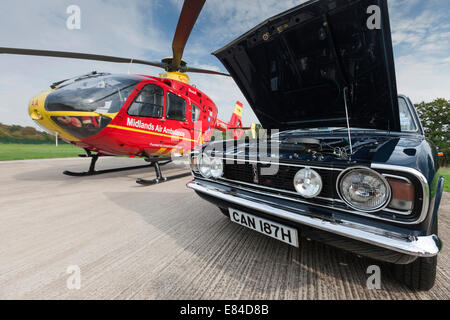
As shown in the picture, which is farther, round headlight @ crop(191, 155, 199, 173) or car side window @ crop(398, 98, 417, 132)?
round headlight @ crop(191, 155, 199, 173)

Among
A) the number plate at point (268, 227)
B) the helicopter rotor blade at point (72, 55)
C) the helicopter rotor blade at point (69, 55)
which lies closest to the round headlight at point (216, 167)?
the number plate at point (268, 227)

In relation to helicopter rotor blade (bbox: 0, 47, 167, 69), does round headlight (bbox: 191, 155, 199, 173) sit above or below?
below

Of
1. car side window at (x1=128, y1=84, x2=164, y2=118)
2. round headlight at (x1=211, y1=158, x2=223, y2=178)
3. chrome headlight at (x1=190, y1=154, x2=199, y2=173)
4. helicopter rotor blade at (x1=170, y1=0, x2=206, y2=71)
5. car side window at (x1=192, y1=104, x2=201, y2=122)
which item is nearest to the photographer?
round headlight at (x1=211, y1=158, x2=223, y2=178)

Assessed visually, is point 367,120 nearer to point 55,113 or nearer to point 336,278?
point 336,278

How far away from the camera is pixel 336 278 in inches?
50.9

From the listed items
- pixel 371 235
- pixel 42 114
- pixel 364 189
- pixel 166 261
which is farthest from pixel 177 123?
pixel 371 235

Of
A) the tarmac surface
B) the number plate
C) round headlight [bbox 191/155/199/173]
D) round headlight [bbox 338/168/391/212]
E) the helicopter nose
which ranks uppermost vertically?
the helicopter nose

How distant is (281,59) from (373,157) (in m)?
1.69

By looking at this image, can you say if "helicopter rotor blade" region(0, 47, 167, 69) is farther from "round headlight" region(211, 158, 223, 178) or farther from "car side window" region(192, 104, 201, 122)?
"round headlight" region(211, 158, 223, 178)

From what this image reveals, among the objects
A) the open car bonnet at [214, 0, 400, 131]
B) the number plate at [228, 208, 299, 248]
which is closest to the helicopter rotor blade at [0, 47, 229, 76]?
the open car bonnet at [214, 0, 400, 131]

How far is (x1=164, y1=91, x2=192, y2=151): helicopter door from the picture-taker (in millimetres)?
4660

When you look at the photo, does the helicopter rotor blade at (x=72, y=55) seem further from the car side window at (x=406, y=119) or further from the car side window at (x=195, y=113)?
the car side window at (x=406, y=119)

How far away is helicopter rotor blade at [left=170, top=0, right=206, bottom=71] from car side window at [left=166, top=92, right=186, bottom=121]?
4.34 feet
